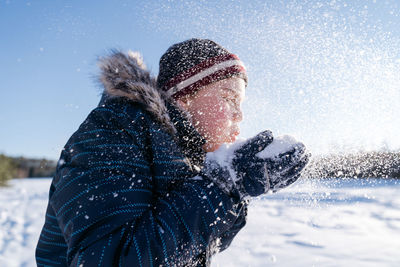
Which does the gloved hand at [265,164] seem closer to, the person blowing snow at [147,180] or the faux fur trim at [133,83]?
the person blowing snow at [147,180]

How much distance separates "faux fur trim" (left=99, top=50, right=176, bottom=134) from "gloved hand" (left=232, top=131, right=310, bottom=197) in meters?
0.37

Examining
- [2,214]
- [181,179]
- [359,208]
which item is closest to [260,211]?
[359,208]

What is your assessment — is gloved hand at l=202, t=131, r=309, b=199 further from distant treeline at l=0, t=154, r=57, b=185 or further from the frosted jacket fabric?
distant treeline at l=0, t=154, r=57, b=185

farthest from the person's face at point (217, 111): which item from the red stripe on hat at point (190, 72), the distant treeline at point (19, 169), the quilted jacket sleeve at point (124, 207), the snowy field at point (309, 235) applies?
the distant treeline at point (19, 169)

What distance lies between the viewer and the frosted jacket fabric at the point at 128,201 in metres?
0.87

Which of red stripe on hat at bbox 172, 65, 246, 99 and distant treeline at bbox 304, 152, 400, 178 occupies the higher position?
red stripe on hat at bbox 172, 65, 246, 99

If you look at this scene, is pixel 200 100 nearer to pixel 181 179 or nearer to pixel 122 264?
pixel 181 179

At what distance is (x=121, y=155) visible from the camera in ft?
3.34

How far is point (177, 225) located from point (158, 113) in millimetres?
531

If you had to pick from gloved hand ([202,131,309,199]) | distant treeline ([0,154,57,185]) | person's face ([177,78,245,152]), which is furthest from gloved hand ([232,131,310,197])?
distant treeline ([0,154,57,185])

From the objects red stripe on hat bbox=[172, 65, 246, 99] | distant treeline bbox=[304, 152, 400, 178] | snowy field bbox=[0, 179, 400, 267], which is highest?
red stripe on hat bbox=[172, 65, 246, 99]

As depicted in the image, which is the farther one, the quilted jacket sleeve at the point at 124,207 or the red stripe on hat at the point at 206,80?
the red stripe on hat at the point at 206,80

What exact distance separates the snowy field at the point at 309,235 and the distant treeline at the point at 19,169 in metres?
9.65

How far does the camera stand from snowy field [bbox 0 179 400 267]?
2.35 m
